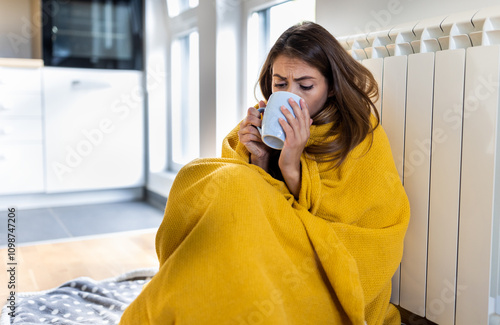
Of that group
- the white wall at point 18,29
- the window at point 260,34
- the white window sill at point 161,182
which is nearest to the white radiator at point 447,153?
the window at point 260,34

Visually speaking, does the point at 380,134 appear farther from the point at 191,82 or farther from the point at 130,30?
the point at 130,30

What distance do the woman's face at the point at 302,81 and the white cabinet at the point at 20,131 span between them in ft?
6.59

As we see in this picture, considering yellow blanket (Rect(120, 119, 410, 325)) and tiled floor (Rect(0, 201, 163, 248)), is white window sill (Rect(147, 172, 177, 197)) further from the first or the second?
yellow blanket (Rect(120, 119, 410, 325))

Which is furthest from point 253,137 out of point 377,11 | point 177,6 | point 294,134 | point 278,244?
point 177,6

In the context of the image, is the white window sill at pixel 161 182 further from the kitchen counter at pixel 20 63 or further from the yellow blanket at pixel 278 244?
the yellow blanket at pixel 278 244

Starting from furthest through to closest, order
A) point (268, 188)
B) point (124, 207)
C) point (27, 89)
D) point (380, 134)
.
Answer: point (124, 207)
point (27, 89)
point (380, 134)
point (268, 188)

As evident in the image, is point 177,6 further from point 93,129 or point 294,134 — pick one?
point 294,134

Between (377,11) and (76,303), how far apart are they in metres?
1.19

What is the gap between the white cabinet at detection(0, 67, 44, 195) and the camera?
8.67 ft

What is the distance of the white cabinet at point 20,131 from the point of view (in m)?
2.64

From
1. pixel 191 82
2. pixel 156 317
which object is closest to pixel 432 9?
pixel 156 317

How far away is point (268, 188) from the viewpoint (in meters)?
1.01

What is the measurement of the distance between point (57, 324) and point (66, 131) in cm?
171

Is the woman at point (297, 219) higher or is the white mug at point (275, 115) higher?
the white mug at point (275, 115)
